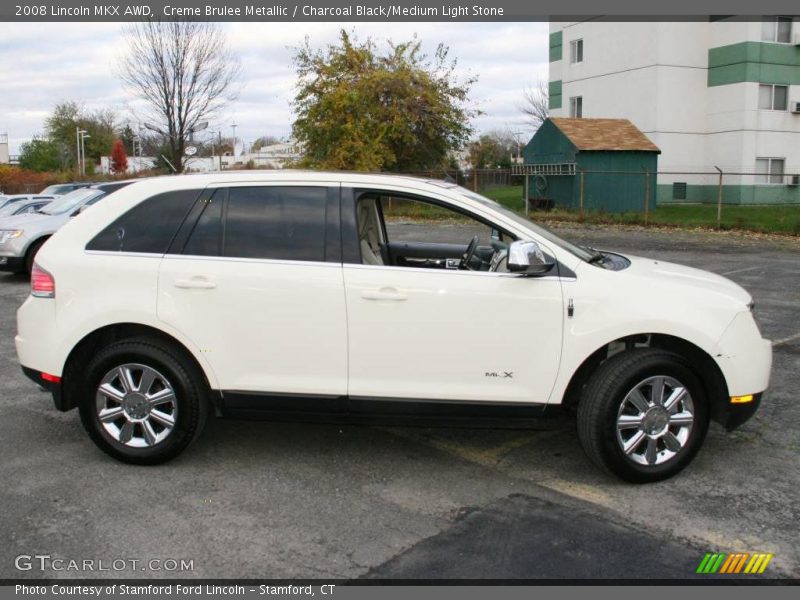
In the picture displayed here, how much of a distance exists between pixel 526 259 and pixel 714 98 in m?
32.4

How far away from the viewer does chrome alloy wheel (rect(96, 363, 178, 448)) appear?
446 centimetres

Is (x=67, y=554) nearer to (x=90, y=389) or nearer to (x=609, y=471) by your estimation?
(x=90, y=389)

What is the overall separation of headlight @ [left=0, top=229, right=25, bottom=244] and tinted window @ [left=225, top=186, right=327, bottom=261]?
9172mm

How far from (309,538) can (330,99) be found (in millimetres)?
27617

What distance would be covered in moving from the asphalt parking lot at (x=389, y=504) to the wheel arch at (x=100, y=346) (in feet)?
1.60

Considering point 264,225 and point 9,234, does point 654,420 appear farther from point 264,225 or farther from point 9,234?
point 9,234

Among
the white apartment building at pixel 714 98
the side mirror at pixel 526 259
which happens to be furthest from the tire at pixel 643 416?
the white apartment building at pixel 714 98

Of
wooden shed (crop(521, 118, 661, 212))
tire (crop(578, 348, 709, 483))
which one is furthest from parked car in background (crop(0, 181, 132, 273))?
wooden shed (crop(521, 118, 661, 212))

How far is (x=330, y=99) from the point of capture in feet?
97.6

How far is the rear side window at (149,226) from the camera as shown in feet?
15.0

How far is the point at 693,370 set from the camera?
435cm

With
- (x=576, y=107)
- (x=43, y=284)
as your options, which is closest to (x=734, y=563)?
(x=43, y=284)

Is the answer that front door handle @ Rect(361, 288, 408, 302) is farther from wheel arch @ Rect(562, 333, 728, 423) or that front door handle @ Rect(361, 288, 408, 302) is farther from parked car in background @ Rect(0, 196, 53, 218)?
parked car in background @ Rect(0, 196, 53, 218)

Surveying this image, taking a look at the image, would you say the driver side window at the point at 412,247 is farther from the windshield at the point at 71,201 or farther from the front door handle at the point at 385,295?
the windshield at the point at 71,201
